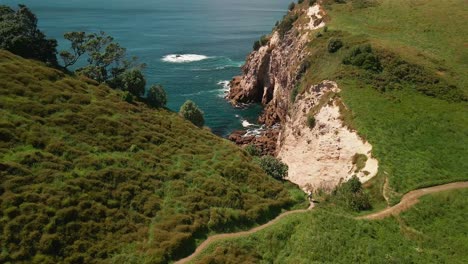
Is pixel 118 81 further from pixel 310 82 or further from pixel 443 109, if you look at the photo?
pixel 443 109

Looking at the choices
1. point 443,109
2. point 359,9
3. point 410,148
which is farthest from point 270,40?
point 410,148

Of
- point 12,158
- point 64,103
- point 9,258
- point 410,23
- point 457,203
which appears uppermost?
point 410,23

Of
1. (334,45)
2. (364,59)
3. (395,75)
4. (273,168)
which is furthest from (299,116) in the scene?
(273,168)

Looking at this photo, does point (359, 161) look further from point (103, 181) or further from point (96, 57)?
point (96, 57)

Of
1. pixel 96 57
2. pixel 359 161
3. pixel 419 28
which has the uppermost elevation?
pixel 419 28

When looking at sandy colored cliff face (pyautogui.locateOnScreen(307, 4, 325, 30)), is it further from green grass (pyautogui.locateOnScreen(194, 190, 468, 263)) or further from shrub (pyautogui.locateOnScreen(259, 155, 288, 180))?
green grass (pyautogui.locateOnScreen(194, 190, 468, 263))

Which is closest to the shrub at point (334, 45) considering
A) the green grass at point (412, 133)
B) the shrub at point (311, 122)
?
the green grass at point (412, 133)

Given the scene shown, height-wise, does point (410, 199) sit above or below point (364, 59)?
below

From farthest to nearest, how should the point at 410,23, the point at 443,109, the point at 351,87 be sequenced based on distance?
1. the point at 410,23
2. the point at 351,87
3. the point at 443,109
